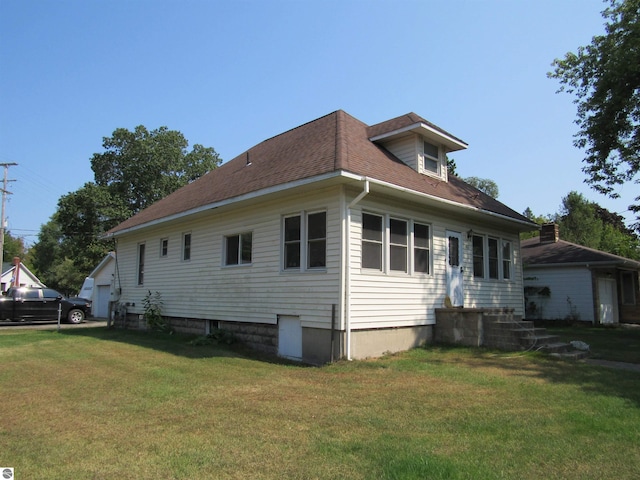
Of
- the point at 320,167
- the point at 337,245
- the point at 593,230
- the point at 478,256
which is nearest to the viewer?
the point at 337,245

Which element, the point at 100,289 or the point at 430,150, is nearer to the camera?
the point at 430,150

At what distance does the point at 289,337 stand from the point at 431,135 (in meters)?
6.37

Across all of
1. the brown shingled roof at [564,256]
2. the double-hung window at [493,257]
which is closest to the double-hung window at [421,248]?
the double-hung window at [493,257]

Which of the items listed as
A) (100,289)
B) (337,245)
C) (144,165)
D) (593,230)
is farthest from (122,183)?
(593,230)

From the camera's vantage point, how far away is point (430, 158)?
12.5 meters

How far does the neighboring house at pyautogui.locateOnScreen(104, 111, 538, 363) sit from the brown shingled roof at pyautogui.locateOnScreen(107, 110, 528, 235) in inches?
2.7

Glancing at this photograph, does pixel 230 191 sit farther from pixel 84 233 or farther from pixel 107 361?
pixel 84 233

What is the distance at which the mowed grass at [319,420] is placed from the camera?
3814mm

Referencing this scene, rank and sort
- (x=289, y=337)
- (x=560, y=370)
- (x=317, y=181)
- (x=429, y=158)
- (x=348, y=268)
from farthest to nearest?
(x=429, y=158) < (x=289, y=337) < (x=348, y=268) < (x=317, y=181) < (x=560, y=370)

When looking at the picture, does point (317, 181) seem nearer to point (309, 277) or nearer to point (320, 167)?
point (320, 167)

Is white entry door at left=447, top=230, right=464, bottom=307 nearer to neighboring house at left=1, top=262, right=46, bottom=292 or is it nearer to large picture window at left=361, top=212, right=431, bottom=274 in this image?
large picture window at left=361, top=212, right=431, bottom=274

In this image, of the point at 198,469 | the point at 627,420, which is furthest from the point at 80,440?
the point at 627,420

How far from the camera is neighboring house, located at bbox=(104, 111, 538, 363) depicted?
933 centimetres

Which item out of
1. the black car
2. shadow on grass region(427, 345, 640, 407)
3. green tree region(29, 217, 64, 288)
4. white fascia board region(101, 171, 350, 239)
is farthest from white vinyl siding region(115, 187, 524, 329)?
green tree region(29, 217, 64, 288)
